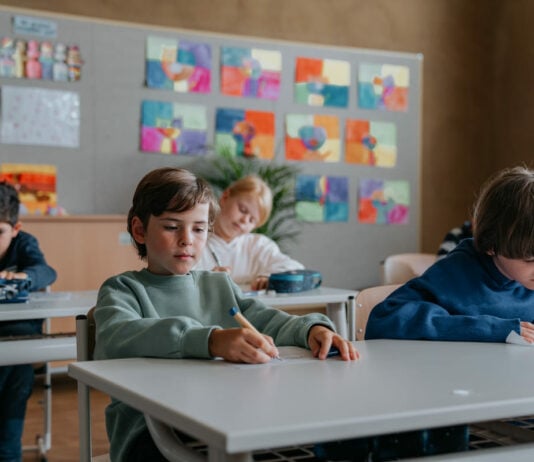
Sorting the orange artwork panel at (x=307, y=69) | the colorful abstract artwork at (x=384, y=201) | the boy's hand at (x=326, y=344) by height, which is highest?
the orange artwork panel at (x=307, y=69)

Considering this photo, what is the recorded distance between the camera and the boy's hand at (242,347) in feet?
4.27

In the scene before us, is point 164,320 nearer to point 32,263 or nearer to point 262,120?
point 32,263

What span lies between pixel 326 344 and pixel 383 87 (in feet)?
15.8

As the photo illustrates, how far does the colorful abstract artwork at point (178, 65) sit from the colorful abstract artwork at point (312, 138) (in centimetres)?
68

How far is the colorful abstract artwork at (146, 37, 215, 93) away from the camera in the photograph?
5184 mm

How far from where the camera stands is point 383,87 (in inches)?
236

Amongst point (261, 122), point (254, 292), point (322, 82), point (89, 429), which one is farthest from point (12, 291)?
point (322, 82)

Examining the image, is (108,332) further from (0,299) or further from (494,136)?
(494,136)

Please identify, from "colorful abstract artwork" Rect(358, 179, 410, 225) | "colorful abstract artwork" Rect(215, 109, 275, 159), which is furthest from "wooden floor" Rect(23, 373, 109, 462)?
"colorful abstract artwork" Rect(358, 179, 410, 225)

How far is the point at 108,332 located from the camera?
1.46 meters

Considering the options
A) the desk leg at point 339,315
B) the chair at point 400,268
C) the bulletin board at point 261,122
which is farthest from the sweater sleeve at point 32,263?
the bulletin board at point 261,122

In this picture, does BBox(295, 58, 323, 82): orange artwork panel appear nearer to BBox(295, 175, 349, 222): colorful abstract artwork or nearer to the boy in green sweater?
BBox(295, 175, 349, 222): colorful abstract artwork

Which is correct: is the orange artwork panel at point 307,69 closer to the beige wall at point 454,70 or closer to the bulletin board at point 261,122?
the bulletin board at point 261,122

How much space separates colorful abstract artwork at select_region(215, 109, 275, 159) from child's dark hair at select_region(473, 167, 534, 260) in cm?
363
